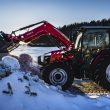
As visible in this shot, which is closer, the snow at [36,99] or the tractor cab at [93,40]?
the snow at [36,99]

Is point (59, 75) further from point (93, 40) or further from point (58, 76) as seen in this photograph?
point (93, 40)

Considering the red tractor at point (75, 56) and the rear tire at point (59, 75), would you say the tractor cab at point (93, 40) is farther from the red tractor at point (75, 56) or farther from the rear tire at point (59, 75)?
the rear tire at point (59, 75)

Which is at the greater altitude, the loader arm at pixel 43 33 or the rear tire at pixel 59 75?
the loader arm at pixel 43 33

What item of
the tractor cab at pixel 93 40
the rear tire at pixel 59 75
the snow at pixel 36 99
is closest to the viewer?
the snow at pixel 36 99

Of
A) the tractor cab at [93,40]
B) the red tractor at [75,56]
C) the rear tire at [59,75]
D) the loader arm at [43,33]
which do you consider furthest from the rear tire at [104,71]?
the loader arm at [43,33]

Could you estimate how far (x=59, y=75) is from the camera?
1381 centimetres

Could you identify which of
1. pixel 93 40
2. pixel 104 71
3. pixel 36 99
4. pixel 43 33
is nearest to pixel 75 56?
pixel 93 40

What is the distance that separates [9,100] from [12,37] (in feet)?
19.6

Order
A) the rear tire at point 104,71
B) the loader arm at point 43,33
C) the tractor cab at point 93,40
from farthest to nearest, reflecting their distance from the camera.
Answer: the loader arm at point 43,33, the tractor cab at point 93,40, the rear tire at point 104,71

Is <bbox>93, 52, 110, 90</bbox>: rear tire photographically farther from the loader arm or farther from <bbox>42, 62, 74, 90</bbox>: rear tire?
the loader arm

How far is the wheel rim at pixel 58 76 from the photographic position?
542 inches

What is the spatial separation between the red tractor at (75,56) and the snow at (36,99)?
3321 millimetres

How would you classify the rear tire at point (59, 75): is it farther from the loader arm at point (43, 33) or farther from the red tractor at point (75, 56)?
the loader arm at point (43, 33)

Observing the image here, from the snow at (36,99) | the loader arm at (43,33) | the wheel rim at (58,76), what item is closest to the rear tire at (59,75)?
the wheel rim at (58,76)
